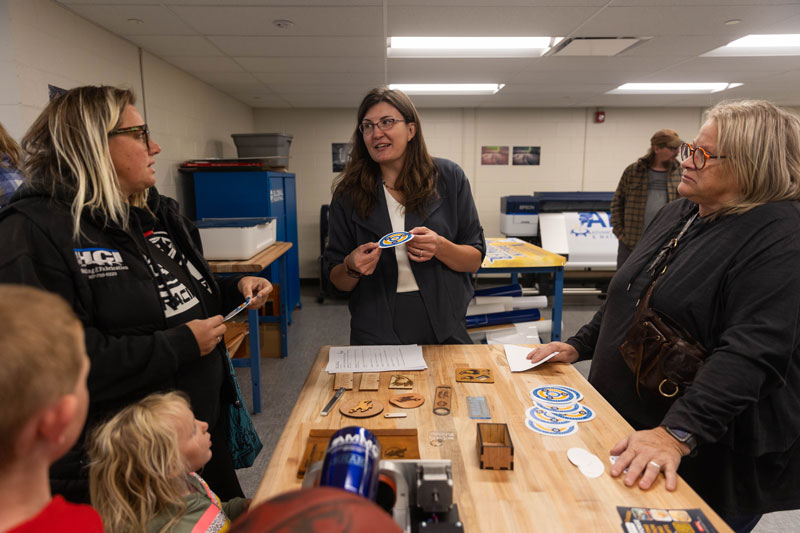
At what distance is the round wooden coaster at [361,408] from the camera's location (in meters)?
1.20

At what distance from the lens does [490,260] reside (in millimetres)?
3389

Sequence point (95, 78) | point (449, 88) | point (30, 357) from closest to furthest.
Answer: point (30, 357) < point (95, 78) < point (449, 88)

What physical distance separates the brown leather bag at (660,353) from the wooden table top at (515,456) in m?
0.14

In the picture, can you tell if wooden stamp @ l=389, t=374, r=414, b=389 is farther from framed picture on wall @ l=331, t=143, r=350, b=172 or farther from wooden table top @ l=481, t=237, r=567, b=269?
framed picture on wall @ l=331, t=143, r=350, b=172

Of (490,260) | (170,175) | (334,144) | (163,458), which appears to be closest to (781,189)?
(163,458)

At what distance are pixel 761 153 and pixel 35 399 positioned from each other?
4.86 feet

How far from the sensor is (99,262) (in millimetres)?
1159

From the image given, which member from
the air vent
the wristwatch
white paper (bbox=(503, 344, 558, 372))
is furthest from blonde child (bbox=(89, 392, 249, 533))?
the air vent

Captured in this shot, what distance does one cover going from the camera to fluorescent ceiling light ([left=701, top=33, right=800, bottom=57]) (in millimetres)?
3514

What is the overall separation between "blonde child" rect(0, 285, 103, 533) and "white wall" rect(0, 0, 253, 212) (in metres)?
1.25

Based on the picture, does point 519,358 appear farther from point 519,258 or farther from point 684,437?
point 519,258

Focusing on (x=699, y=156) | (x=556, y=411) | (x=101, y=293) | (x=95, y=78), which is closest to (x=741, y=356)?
(x=556, y=411)

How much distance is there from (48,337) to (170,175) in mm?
3892

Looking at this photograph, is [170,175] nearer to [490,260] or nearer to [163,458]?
[490,260]
